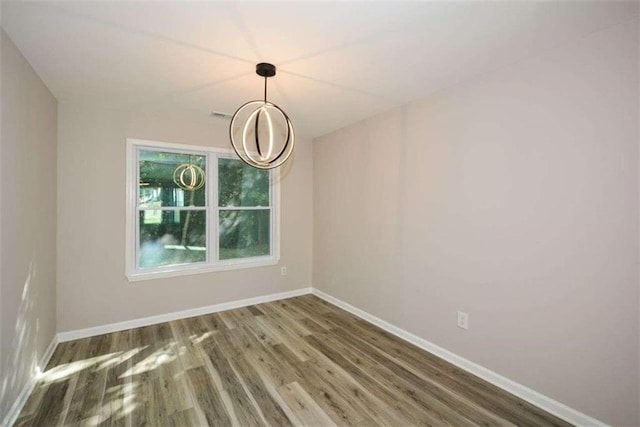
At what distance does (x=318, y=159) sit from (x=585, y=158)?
10.2 feet

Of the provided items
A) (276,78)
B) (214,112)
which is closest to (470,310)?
(276,78)

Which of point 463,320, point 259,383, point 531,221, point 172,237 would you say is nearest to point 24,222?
point 172,237

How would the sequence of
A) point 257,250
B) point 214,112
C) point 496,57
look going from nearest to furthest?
point 496,57, point 214,112, point 257,250

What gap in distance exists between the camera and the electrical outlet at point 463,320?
2462 millimetres

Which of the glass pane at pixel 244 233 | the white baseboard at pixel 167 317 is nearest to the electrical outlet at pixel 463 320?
the white baseboard at pixel 167 317

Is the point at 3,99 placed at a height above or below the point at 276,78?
below

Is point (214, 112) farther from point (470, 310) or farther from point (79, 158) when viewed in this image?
point (470, 310)

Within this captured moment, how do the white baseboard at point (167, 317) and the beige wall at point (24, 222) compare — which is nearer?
the beige wall at point (24, 222)

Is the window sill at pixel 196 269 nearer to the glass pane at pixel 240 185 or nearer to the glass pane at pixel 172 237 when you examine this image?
the glass pane at pixel 172 237

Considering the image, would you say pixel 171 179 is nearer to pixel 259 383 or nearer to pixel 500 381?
pixel 259 383

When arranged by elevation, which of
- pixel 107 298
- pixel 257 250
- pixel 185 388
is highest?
pixel 257 250

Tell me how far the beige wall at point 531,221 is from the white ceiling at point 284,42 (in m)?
0.28

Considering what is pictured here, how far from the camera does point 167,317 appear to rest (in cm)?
345

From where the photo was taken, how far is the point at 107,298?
3156mm
